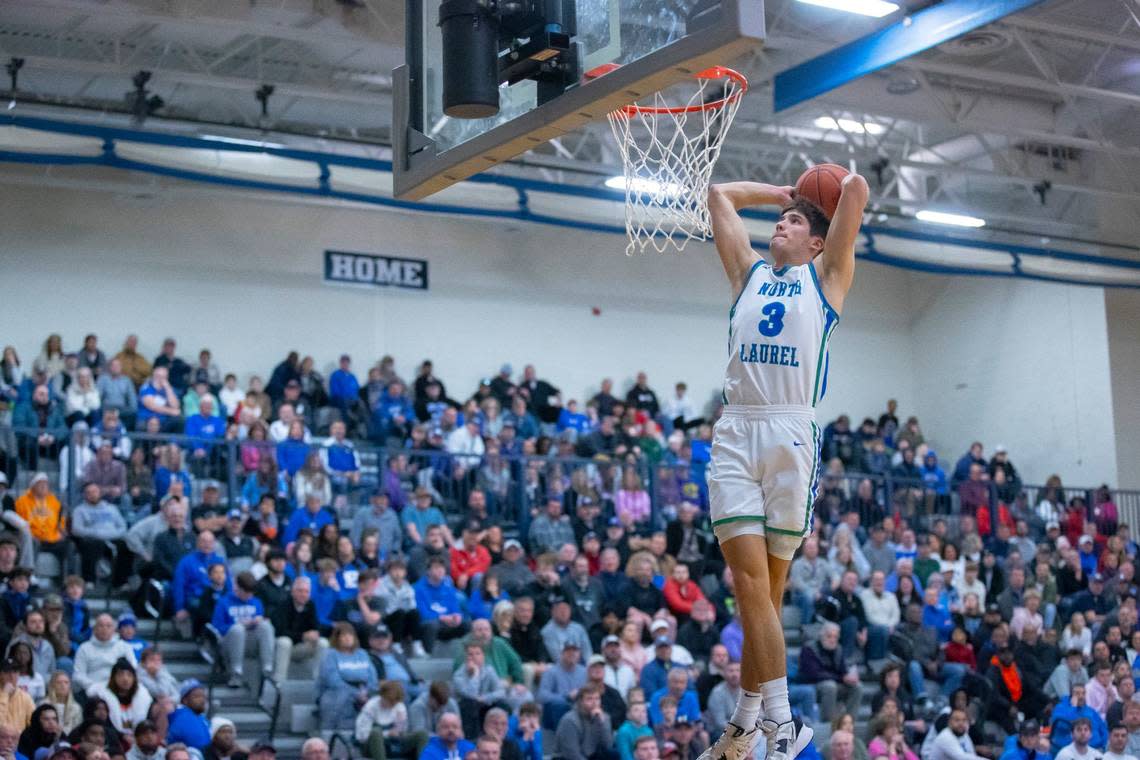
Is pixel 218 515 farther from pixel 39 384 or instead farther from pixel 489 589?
pixel 39 384

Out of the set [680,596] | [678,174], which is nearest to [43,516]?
[680,596]

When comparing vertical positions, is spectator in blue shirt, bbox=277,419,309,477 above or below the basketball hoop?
below

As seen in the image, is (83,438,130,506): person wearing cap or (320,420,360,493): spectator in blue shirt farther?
(320,420,360,493): spectator in blue shirt

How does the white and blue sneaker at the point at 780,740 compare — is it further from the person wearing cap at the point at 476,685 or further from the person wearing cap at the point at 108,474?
the person wearing cap at the point at 108,474

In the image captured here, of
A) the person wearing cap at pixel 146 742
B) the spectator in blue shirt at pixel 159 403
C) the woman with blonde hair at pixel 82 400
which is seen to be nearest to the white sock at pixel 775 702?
the person wearing cap at pixel 146 742

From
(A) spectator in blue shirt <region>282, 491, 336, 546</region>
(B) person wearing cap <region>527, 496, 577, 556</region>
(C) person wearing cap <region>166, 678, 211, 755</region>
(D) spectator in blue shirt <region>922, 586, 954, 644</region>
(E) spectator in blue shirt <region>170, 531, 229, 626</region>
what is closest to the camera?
(C) person wearing cap <region>166, 678, 211, 755</region>

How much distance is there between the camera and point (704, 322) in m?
27.2

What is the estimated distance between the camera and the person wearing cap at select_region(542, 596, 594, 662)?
1579 centimetres

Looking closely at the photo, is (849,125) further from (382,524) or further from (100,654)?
(100,654)

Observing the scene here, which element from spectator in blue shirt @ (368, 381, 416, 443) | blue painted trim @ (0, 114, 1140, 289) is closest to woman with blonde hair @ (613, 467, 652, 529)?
spectator in blue shirt @ (368, 381, 416, 443)

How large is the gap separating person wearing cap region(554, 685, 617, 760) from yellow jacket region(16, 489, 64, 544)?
5640mm

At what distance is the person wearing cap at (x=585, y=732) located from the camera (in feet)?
45.8

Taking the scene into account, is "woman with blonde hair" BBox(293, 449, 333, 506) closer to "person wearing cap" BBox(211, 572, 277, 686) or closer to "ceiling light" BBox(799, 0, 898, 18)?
"person wearing cap" BBox(211, 572, 277, 686)

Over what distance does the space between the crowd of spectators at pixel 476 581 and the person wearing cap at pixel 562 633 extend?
0.03m
